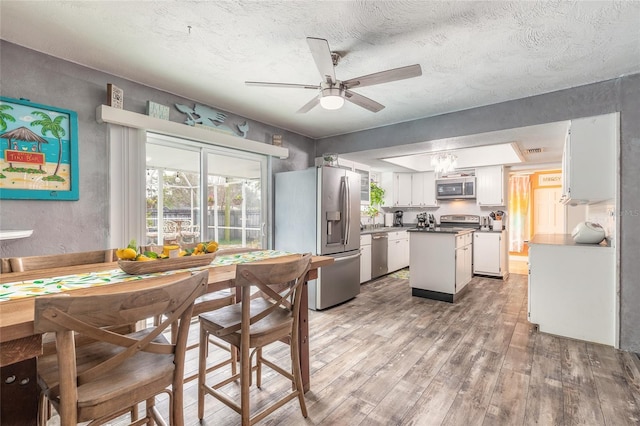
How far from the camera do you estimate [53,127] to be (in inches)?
92.1

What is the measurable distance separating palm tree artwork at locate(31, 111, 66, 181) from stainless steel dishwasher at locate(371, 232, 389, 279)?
4147 mm

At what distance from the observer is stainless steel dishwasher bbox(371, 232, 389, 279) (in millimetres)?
5164

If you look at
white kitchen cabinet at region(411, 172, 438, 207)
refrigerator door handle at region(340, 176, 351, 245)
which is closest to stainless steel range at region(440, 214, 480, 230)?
white kitchen cabinet at region(411, 172, 438, 207)

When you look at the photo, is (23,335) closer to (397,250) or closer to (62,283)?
(62,283)

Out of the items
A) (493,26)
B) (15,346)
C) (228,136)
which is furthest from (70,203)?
(493,26)

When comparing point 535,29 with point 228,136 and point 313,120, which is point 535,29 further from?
point 228,136

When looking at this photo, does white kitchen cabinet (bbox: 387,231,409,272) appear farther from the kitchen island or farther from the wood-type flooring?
the wood-type flooring

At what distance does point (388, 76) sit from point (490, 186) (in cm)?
470

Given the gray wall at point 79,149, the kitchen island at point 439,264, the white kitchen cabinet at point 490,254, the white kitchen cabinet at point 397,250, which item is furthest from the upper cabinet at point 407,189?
the gray wall at point 79,149

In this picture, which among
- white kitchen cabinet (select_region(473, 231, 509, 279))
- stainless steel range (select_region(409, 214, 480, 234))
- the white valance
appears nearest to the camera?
the white valance

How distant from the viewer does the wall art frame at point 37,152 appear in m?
2.14

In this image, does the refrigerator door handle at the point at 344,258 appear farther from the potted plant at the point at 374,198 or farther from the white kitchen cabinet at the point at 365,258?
the potted plant at the point at 374,198

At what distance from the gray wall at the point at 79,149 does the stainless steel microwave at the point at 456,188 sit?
546cm

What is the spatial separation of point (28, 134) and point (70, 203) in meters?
0.57
